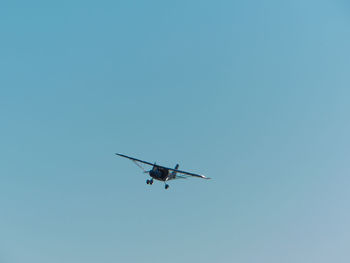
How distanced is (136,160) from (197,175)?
11782 millimetres

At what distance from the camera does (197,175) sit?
79.4 m

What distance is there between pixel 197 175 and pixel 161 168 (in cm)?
664

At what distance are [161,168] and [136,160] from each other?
6513 millimetres

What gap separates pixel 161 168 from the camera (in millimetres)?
78125

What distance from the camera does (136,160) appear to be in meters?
82.4

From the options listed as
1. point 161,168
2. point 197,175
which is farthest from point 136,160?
point 197,175

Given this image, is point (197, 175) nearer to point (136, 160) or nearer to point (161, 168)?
point (161, 168)
